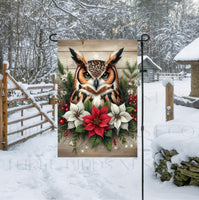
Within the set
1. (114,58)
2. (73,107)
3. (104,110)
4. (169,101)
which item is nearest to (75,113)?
(73,107)

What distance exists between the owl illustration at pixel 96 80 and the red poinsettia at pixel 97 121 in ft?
0.25

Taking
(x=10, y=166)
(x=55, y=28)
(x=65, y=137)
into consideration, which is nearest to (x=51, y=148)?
(x=10, y=166)

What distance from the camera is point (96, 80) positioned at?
2.43 meters

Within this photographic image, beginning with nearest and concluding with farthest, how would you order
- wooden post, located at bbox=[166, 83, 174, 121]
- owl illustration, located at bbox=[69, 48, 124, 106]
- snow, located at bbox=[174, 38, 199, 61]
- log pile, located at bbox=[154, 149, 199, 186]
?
owl illustration, located at bbox=[69, 48, 124, 106] → log pile, located at bbox=[154, 149, 199, 186] → wooden post, located at bbox=[166, 83, 174, 121] → snow, located at bbox=[174, 38, 199, 61]

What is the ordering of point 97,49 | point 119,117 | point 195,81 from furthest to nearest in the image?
point 195,81 < point 119,117 < point 97,49

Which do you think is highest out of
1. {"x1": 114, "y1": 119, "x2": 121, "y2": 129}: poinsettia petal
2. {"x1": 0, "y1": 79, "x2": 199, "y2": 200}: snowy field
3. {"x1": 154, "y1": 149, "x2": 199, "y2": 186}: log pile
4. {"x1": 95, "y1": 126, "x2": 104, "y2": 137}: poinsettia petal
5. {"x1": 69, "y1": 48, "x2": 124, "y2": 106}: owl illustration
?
{"x1": 69, "y1": 48, "x2": 124, "y2": 106}: owl illustration

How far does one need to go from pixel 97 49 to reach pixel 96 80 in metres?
0.29

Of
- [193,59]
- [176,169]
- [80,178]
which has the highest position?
[193,59]

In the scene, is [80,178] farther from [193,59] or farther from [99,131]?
[193,59]

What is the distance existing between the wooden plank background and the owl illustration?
4 centimetres

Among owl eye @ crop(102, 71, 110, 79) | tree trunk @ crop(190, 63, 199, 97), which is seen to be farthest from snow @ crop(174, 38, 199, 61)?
owl eye @ crop(102, 71, 110, 79)

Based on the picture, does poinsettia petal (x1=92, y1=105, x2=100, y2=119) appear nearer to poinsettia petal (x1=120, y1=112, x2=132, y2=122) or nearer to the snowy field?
poinsettia petal (x1=120, y1=112, x2=132, y2=122)

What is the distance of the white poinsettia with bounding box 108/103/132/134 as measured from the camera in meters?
2.51

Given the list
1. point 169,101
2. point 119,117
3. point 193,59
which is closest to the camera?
point 119,117
